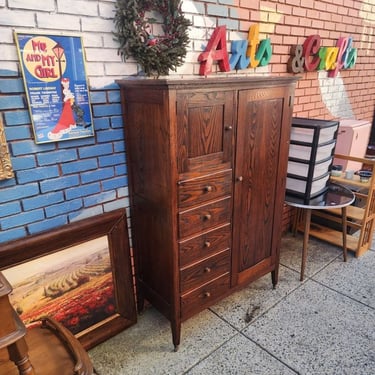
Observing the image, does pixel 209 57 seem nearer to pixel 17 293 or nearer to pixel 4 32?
pixel 4 32

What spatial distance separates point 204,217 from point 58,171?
82 centimetres

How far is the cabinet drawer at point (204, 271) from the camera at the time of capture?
70.7 inches

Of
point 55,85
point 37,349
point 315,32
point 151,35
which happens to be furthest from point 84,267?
point 315,32

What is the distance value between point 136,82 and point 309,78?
80.2 inches

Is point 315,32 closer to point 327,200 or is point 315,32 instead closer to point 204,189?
point 327,200

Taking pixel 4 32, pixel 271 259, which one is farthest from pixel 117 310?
pixel 4 32

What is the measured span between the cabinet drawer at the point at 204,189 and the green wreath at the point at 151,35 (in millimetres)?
704

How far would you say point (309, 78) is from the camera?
116 inches

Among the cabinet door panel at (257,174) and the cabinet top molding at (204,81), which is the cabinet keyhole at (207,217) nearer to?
the cabinet door panel at (257,174)

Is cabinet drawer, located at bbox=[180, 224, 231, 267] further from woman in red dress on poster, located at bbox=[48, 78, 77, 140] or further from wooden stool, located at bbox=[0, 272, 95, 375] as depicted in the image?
woman in red dress on poster, located at bbox=[48, 78, 77, 140]

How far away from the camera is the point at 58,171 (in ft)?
5.32

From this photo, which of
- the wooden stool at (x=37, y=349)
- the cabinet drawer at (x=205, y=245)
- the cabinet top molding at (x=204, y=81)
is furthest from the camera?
the cabinet drawer at (x=205, y=245)

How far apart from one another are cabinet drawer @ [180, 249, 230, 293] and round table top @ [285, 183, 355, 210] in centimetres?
77

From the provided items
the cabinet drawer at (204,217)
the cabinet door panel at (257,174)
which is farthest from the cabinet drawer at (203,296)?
the cabinet drawer at (204,217)
